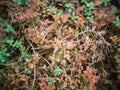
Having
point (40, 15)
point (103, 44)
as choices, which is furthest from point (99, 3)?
point (40, 15)

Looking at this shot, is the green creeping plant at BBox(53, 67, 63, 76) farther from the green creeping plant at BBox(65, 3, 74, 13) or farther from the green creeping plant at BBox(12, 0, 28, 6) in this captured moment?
the green creeping plant at BBox(12, 0, 28, 6)

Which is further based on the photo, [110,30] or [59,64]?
[110,30]

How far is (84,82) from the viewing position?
227 cm

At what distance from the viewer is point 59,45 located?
2.30 meters

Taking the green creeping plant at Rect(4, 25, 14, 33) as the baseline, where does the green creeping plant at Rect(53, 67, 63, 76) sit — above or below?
below

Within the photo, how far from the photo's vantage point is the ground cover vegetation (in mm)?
2244

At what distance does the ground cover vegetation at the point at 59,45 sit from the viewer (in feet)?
7.36

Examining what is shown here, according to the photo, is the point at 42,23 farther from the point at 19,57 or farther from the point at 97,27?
the point at 97,27

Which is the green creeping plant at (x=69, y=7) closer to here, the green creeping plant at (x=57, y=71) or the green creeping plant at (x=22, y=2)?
the green creeping plant at (x=22, y=2)

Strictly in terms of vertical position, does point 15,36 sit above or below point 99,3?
below

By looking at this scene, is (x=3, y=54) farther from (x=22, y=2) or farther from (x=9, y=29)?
(x=22, y=2)

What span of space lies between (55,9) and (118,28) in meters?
0.69

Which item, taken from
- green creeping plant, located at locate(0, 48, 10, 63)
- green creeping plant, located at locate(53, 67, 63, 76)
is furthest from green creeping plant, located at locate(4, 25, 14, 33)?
green creeping plant, located at locate(53, 67, 63, 76)

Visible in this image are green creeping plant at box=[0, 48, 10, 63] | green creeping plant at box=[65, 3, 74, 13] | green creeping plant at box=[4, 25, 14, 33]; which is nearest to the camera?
green creeping plant at box=[0, 48, 10, 63]
